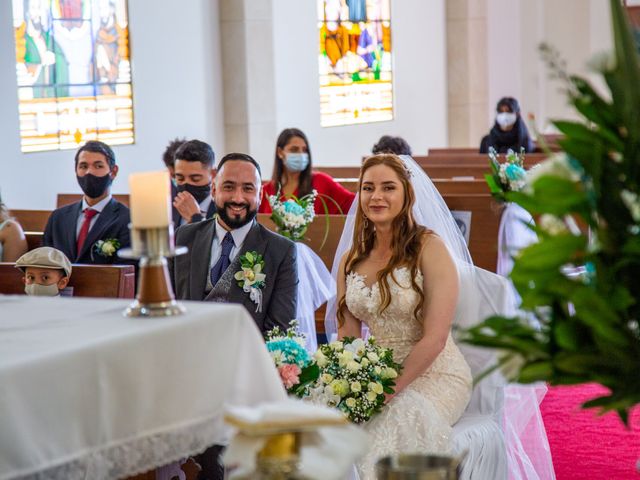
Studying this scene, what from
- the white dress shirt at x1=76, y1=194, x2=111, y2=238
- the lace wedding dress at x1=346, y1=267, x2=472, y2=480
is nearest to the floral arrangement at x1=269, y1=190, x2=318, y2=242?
the white dress shirt at x1=76, y1=194, x2=111, y2=238

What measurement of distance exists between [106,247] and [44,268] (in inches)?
61.9

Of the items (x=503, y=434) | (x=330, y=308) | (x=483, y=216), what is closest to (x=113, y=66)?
(x=483, y=216)

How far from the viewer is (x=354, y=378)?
4180 millimetres

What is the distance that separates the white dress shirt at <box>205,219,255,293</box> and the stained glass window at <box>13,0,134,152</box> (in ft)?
17.6

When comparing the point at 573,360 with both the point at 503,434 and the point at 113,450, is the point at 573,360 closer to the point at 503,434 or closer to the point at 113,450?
the point at 113,450

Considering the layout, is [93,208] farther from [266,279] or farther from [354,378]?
[354,378]

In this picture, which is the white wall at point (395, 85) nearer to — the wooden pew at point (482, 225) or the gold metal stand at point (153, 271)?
the wooden pew at point (482, 225)

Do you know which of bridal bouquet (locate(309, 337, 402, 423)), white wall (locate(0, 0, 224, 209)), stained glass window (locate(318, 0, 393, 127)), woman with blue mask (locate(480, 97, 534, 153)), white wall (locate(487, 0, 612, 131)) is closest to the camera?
bridal bouquet (locate(309, 337, 402, 423))

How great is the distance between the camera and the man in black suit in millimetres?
4820

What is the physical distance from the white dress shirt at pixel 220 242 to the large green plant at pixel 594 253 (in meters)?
3.23

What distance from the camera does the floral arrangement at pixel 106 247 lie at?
20.8ft

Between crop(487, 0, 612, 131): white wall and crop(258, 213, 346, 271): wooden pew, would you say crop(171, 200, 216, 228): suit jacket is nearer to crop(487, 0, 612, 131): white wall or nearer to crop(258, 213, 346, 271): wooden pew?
crop(258, 213, 346, 271): wooden pew

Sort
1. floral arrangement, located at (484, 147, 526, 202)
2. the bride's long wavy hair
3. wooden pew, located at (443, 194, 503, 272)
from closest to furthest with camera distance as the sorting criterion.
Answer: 1. the bride's long wavy hair
2. floral arrangement, located at (484, 147, 526, 202)
3. wooden pew, located at (443, 194, 503, 272)

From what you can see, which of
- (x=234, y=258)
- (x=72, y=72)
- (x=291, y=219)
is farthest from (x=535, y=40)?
(x=234, y=258)
